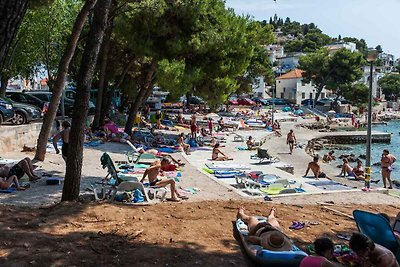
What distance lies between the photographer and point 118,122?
33.4m

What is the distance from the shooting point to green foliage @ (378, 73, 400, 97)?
105m

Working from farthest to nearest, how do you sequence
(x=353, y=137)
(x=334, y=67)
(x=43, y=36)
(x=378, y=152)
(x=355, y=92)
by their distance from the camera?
(x=355, y=92) → (x=334, y=67) → (x=353, y=137) → (x=378, y=152) → (x=43, y=36)

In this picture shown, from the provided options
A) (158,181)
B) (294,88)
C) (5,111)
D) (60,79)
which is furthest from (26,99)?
(294,88)

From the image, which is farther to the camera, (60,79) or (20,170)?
(60,79)

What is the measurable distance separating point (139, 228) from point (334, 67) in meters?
64.6

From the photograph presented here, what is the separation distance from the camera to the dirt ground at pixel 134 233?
629 cm

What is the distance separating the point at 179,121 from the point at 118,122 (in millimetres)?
7104

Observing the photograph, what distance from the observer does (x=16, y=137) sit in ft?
57.9

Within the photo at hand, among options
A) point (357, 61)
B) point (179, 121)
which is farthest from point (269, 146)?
point (357, 61)

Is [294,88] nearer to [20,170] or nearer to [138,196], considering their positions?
[20,170]

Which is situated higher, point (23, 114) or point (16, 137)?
point (23, 114)

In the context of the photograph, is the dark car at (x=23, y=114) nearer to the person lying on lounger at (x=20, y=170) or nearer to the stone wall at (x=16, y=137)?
the stone wall at (x=16, y=137)

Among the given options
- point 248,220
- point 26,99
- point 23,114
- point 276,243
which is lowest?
point 248,220

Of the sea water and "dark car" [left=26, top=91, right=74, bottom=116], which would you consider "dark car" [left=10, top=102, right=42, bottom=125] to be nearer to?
"dark car" [left=26, top=91, right=74, bottom=116]
